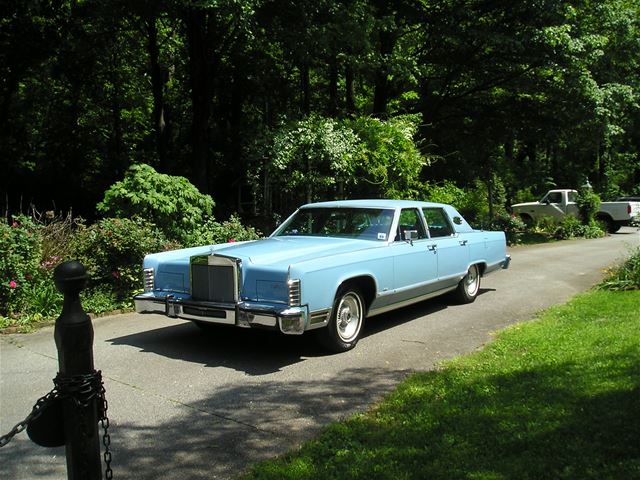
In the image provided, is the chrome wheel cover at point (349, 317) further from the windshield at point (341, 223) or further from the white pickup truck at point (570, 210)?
the white pickup truck at point (570, 210)

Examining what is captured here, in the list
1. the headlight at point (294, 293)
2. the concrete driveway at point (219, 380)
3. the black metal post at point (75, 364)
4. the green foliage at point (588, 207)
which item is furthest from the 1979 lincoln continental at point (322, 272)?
the green foliage at point (588, 207)

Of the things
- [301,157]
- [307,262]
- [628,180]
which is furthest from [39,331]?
[628,180]

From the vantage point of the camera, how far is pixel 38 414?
236 centimetres

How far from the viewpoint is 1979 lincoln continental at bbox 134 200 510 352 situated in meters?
5.71

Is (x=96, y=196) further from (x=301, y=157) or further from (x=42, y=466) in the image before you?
(x=42, y=466)

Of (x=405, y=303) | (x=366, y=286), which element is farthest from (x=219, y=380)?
(x=405, y=303)

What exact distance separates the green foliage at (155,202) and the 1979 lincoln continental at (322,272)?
300 centimetres

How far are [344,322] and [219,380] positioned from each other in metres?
1.59

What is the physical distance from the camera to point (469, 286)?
9.20m

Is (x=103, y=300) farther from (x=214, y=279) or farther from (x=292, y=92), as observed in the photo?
(x=292, y=92)

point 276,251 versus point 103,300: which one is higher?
point 276,251

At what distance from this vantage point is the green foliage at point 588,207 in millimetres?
23438

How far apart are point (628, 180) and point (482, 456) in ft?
147

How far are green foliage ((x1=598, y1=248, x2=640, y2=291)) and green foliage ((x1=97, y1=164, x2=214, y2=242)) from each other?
23.1ft
